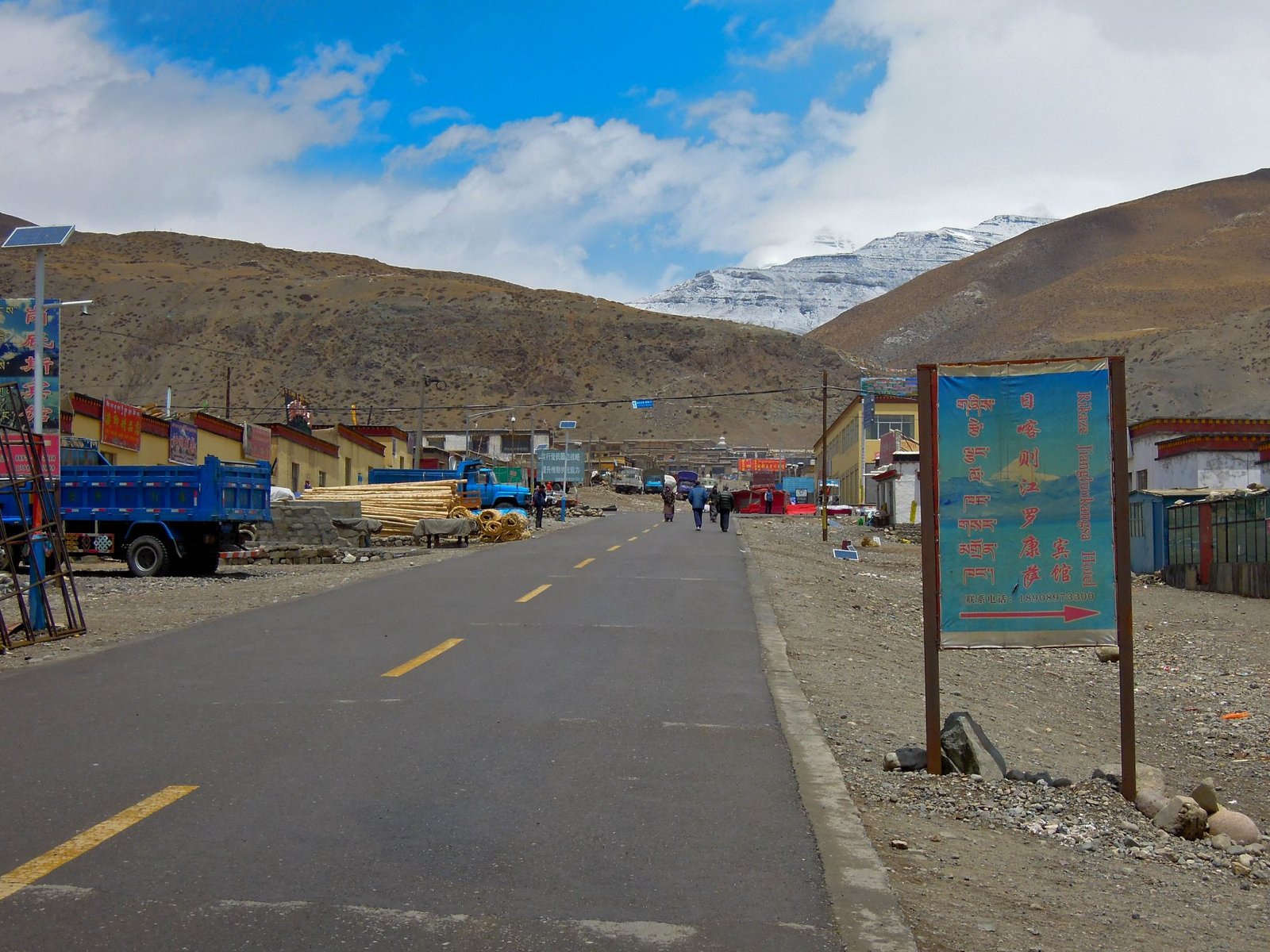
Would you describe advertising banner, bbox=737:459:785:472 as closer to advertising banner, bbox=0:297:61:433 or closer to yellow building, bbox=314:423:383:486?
yellow building, bbox=314:423:383:486

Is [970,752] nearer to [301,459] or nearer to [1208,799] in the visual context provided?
[1208,799]

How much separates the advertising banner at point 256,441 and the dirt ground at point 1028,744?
74.8 feet

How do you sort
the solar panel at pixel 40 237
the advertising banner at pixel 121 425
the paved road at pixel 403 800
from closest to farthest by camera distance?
the paved road at pixel 403 800, the solar panel at pixel 40 237, the advertising banner at pixel 121 425

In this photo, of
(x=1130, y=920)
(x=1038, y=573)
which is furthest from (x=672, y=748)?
(x=1130, y=920)

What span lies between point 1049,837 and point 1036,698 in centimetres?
754

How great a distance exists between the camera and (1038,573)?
25.2ft

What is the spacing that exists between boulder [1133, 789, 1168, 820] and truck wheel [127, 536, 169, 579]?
20335 millimetres

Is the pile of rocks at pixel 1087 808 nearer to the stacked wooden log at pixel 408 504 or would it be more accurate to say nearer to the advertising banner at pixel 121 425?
the stacked wooden log at pixel 408 504

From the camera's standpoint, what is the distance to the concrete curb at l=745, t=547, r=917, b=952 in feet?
15.5

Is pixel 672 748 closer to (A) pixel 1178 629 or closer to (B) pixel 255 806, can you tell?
(B) pixel 255 806

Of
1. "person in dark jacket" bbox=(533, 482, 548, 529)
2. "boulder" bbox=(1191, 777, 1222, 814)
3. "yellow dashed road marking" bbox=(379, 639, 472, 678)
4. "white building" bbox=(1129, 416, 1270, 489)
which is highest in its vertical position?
"white building" bbox=(1129, 416, 1270, 489)

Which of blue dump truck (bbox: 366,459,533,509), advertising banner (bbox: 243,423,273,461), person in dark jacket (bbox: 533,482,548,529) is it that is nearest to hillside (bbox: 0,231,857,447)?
blue dump truck (bbox: 366,459,533,509)

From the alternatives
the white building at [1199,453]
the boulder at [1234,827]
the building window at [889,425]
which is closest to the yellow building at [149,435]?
the boulder at [1234,827]

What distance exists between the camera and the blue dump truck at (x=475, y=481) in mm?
50000
